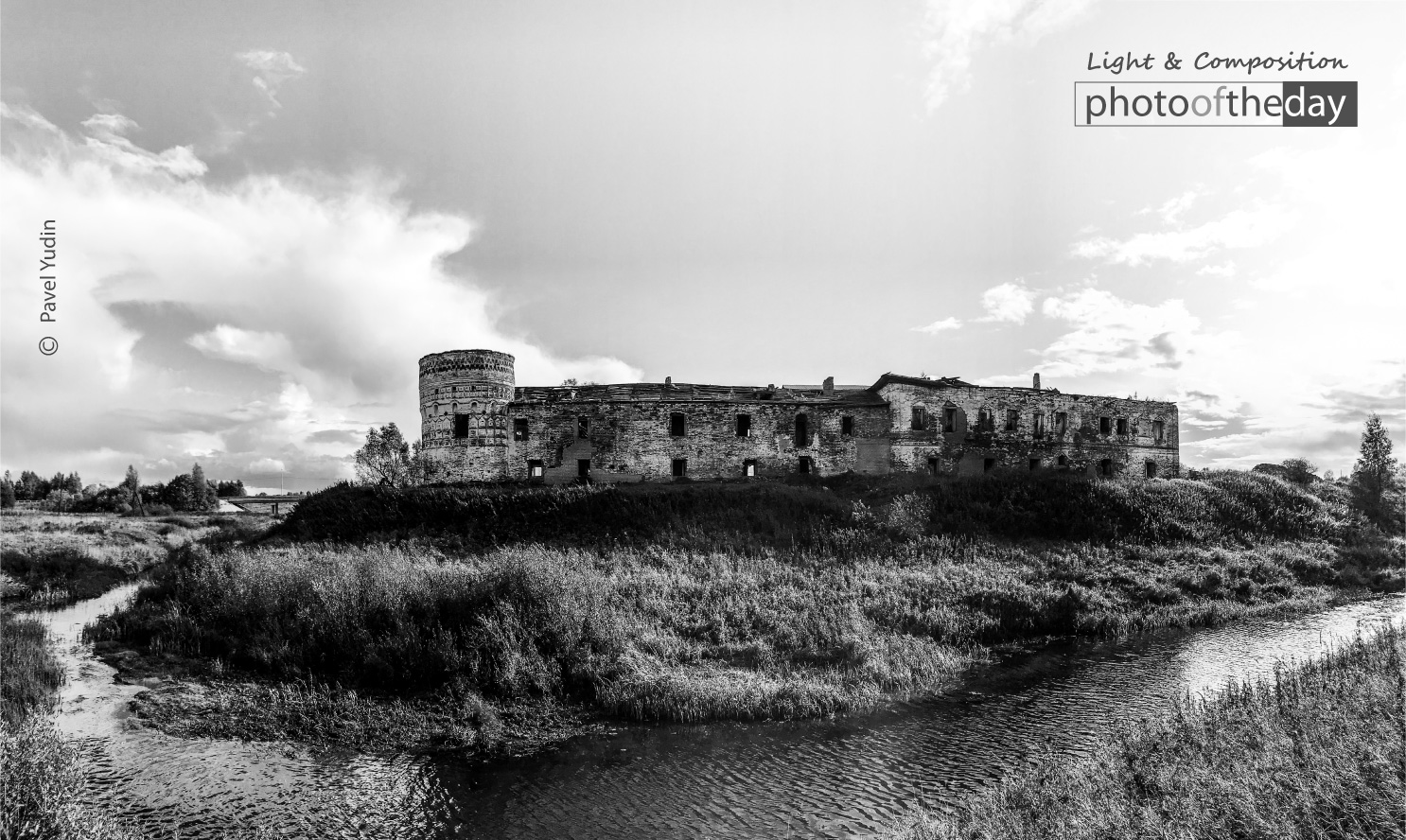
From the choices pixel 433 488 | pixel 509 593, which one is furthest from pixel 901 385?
pixel 509 593

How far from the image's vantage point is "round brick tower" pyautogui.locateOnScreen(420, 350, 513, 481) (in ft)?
113

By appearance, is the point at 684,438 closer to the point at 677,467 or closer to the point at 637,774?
the point at 677,467

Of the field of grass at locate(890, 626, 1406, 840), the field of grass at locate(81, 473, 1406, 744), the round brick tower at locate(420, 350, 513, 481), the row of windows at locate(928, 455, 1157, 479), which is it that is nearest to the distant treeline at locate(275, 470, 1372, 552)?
the field of grass at locate(81, 473, 1406, 744)

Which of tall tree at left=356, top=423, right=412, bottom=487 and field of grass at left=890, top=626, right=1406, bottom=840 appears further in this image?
tall tree at left=356, top=423, right=412, bottom=487

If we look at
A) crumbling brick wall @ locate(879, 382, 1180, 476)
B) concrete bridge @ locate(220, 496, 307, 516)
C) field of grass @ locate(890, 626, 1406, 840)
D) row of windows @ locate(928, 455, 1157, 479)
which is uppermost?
crumbling brick wall @ locate(879, 382, 1180, 476)

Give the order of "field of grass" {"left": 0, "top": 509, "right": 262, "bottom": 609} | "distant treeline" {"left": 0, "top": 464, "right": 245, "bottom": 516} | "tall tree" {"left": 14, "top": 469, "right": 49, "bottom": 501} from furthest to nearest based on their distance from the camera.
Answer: "tall tree" {"left": 14, "top": 469, "right": 49, "bottom": 501}, "distant treeline" {"left": 0, "top": 464, "right": 245, "bottom": 516}, "field of grass" {"left": 0, "top": 509, "right": 262, "bottom": 609}

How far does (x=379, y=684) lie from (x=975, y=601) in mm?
15367

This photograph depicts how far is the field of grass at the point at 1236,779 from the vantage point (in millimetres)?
6816

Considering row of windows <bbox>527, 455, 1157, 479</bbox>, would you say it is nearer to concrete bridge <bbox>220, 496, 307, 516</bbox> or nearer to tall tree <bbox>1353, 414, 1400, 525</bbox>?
tall tree <bbox>1353, 414, 1400, 525</bbox>

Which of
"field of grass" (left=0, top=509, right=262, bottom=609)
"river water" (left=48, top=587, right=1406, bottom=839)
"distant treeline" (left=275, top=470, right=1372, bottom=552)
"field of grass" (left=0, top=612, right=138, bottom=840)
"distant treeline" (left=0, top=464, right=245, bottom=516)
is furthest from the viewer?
"distant treeline" (left=0, top=464, right=245, bottom=516)

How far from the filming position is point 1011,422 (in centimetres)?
3728

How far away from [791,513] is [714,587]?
931 cm

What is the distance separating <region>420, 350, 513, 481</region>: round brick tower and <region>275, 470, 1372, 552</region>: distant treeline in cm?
198

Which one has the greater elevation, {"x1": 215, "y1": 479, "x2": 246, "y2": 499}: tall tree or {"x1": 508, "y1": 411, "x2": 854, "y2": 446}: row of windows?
{"x1": 508, "y1": 411, "x2": 854, "y2": 446}: row of windows
